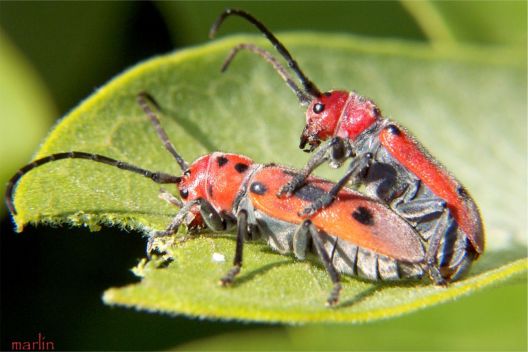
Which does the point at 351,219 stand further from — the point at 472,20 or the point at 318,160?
the point at 472,20

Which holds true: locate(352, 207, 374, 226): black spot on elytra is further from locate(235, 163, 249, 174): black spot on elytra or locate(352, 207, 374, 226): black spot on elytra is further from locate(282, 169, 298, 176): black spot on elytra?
locate(235, 163, 249, 174): black spot on elytra

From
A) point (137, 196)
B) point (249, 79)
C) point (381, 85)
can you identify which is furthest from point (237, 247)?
point (381, 85)

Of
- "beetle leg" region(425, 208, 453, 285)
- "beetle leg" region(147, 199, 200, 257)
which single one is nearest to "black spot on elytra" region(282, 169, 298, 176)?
"beetle leg" region(147, 199, 200, 257)

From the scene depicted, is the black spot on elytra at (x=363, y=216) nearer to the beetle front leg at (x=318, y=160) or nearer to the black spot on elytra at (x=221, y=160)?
the beetle front leg at (x=318, y=160)

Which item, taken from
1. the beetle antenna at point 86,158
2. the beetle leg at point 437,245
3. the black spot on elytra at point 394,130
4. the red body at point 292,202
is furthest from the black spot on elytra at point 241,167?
the beetle leg at point 437,245

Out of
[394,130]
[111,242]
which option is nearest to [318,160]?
[394,130]

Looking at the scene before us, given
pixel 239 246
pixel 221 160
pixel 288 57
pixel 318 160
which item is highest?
pixel 288 57
